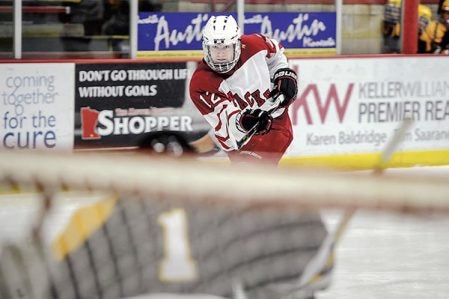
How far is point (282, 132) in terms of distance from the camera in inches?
218

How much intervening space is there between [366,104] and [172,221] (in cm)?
717

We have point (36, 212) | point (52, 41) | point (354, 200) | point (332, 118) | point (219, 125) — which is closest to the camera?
point (354, 200)

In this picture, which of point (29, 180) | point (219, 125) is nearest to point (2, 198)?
point (29, 180)

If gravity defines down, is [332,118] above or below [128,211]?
below

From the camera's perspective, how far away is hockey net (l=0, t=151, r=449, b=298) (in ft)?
5.84

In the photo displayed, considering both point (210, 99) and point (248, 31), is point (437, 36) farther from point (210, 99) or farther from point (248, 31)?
point (210, 99)

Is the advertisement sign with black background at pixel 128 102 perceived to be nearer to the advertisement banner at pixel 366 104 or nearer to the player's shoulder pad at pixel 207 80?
the advertisement banner at pixel 366 104

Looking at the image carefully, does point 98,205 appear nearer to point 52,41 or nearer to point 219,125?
point 219,125

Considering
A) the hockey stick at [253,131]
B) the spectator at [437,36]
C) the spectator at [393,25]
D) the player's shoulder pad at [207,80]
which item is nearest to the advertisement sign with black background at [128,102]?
the spectator at [393,25]

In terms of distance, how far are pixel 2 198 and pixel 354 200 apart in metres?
0.63

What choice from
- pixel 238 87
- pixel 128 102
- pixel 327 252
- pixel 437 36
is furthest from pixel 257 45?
pixel 437 36

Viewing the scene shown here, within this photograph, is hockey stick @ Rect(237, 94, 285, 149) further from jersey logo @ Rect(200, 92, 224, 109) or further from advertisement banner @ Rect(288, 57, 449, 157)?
advertisement banner @ Rect(288, 57, 449, 157)

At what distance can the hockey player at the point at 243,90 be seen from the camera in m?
5.34

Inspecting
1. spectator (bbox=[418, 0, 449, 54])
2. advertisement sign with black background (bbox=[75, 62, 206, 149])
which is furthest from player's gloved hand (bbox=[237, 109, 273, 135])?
spectator (bbox=[418, 0, 449, 54])
